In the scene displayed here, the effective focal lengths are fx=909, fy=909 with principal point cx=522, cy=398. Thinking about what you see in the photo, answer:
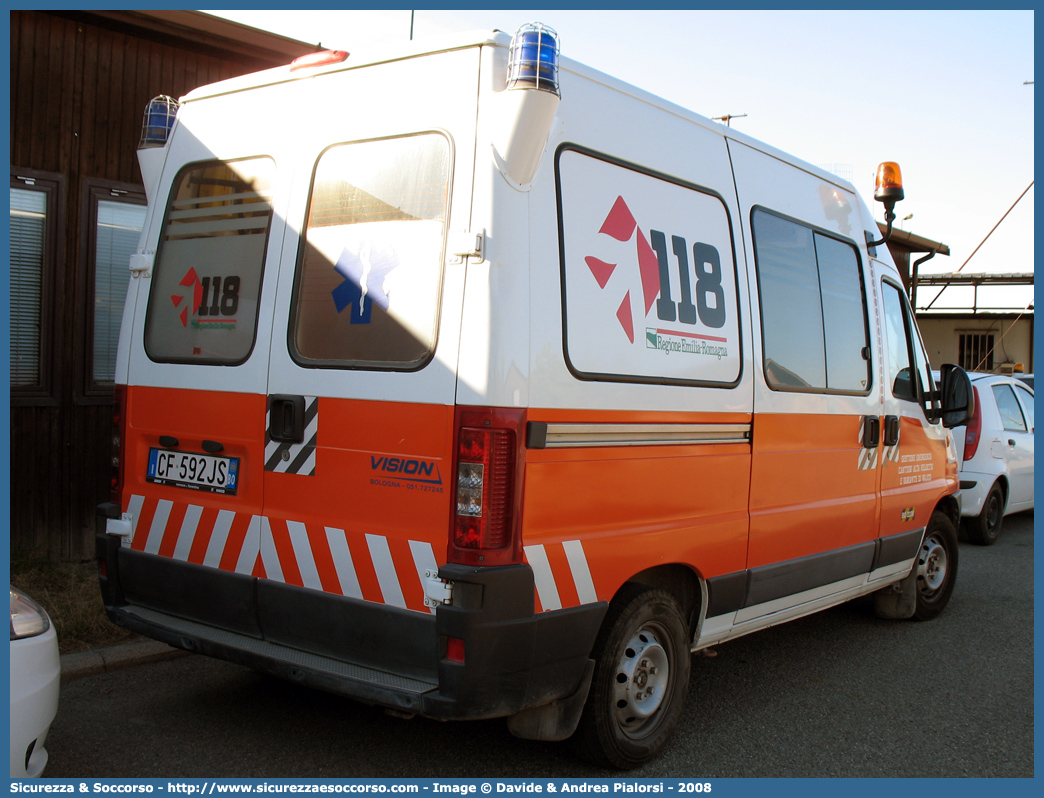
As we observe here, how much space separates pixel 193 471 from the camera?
12.1 feet

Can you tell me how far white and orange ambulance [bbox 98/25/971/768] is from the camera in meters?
3.02

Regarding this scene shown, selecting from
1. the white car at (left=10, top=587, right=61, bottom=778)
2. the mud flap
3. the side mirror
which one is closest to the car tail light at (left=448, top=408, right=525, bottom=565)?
the mud flap

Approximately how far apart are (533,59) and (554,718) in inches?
90.7

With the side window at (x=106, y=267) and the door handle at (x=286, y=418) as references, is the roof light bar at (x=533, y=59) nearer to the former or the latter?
the door handle at (x=286, y=418)

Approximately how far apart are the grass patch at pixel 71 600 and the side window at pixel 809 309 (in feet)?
11.3

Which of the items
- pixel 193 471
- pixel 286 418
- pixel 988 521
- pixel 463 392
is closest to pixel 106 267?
pixel 193 471

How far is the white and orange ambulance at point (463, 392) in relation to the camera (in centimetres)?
302

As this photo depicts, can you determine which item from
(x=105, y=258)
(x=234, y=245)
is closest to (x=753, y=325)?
(x=234, y=245)

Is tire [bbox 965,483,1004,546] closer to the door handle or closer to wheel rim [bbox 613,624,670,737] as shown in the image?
wheel rim [bbox 613,624,670,737]

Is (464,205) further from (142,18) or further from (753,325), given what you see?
(142,18)

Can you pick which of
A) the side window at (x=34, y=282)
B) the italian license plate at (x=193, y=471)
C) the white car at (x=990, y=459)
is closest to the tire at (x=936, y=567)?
the white car at (x=990, y=459)

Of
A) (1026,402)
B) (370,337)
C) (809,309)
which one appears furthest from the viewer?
(1026,402)

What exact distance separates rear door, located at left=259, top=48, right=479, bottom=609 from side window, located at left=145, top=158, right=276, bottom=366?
22cm

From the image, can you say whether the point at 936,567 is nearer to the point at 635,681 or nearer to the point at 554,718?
the point at 635,681
